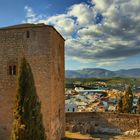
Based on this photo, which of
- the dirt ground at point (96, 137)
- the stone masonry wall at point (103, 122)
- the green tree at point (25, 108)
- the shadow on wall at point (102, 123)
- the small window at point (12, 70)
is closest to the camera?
the green tree at point (25, 108)

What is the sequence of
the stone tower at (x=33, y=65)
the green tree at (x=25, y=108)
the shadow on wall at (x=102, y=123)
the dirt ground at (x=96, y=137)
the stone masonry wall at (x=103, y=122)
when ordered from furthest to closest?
the stone masonry wall at (x=103, y=122) < the shadow on wall at (x=102, y=123) < the dirt ground at (x=96, y=137) < the stone tower at (x=33, y=65) < the green tree at (x=25, y=108)

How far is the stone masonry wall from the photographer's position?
2700 centimetres

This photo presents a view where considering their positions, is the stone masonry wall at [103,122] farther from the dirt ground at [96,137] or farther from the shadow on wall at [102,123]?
the dirt ground at [96,137]

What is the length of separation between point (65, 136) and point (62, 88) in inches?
157

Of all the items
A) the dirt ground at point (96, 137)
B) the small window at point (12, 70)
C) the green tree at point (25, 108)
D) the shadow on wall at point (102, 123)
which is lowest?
the dirt ground at point (96, 137)

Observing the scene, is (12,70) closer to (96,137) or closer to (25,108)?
(25,108)

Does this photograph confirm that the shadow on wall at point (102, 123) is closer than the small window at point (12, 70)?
No

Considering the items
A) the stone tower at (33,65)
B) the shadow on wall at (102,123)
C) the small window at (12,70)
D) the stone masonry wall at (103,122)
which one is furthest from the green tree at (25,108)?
the stone masonry wall at (103,122)

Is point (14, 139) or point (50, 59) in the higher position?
point (50, 59)

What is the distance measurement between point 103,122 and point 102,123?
13 cm

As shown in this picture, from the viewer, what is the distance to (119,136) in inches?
1013

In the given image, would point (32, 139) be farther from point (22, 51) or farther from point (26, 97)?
point (22, 51)

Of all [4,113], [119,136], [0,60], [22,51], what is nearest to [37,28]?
[22,51]

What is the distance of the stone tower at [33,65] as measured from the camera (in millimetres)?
18812
